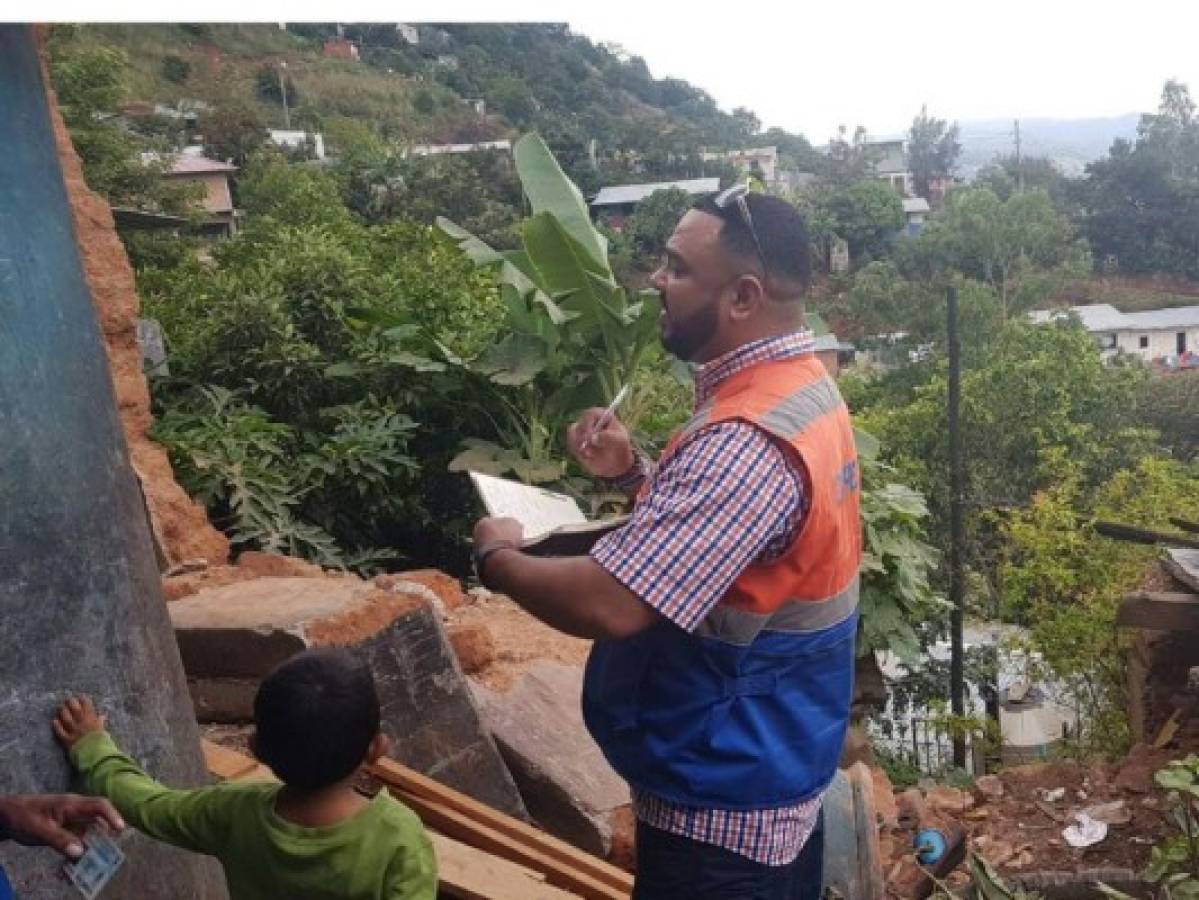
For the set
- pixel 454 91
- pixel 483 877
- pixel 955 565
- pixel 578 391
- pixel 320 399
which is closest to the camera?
pixel 483 877

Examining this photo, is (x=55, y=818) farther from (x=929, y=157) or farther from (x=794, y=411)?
(x=929, y=157)

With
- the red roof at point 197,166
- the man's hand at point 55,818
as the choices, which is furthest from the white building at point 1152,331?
the man's hand at point 55,818

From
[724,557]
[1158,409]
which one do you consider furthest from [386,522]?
[1158,409]

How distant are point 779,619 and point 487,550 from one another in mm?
367

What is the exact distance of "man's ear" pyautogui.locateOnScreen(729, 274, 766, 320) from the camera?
1578 mm

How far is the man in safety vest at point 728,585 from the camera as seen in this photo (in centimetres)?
141

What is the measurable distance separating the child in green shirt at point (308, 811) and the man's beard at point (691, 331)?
584 mm

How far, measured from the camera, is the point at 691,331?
5.28ft

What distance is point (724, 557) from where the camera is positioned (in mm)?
1410

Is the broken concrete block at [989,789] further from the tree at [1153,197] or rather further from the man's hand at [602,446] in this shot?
the tree at [1153,197]

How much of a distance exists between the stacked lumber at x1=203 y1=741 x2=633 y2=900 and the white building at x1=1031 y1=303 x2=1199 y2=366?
68.2 ft

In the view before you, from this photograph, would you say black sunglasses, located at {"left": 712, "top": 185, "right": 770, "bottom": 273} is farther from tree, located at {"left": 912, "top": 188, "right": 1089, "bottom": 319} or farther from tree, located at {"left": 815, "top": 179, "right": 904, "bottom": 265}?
tree, located at {"left": 912, "top": 188, "right": 1089, "bottom": 319}

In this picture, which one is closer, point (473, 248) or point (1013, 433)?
point (473, 248)

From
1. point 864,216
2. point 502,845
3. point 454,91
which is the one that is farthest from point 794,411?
point 454,91
